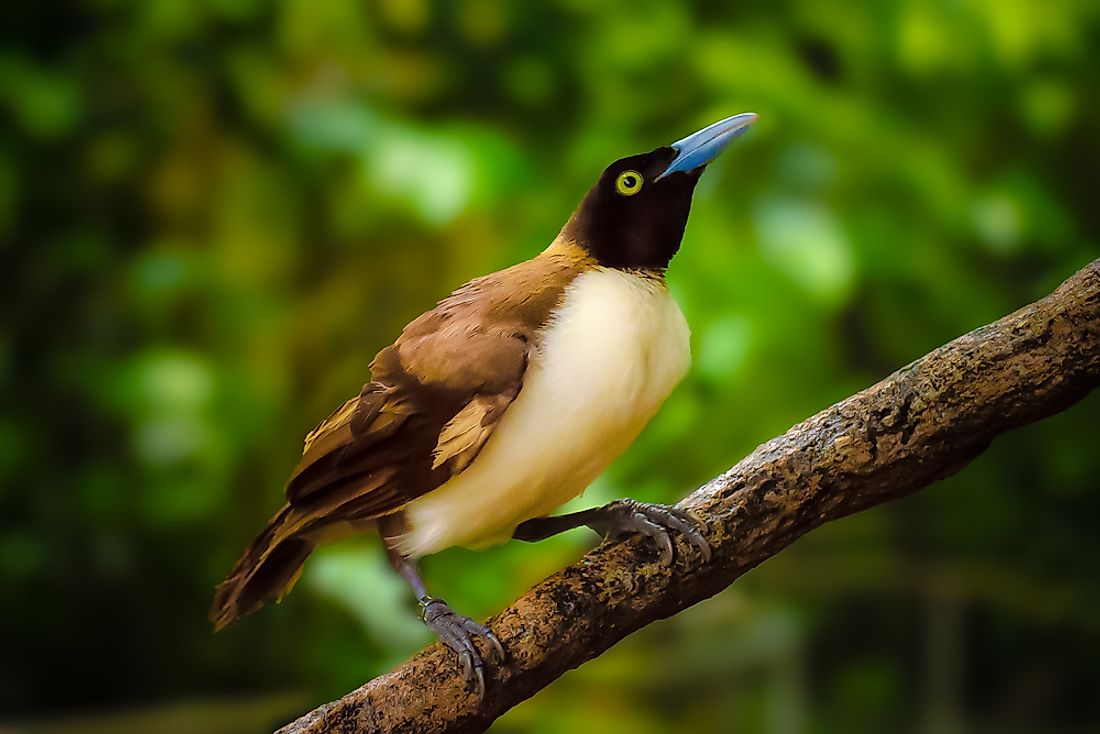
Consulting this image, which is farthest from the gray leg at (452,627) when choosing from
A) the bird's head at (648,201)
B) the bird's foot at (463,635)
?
the bird's head at (648,201)

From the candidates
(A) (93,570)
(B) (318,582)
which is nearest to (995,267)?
(B) (318,582)

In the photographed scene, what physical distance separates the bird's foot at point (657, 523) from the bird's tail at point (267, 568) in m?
0.24

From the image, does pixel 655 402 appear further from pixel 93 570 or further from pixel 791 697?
pixel 93 570

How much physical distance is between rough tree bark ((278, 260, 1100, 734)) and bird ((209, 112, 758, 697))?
2cm

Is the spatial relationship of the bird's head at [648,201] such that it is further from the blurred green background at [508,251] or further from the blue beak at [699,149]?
the blurred green background at [508,251]

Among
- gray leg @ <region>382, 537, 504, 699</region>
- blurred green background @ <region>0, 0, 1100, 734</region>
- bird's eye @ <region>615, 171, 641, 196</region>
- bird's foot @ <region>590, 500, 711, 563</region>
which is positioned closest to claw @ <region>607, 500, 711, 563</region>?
bird's foot @ <region>590, 500, 711, 563</region>

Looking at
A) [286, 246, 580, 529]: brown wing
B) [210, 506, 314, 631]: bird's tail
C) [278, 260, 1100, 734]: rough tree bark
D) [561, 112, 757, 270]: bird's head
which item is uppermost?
[561, 112, 757, 270]: bird's head

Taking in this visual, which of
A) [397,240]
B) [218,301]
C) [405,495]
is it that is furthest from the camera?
[218,301]

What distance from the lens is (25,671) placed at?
1.55 metres

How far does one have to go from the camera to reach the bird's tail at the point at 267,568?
900 mm

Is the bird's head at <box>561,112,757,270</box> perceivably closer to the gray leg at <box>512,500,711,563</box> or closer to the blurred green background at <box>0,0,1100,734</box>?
the gray leg at <box>512,500,711,563</box>

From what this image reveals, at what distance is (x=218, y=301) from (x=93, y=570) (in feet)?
1.30

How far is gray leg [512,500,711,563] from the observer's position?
35.2 inches

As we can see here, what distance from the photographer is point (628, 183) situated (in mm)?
865
